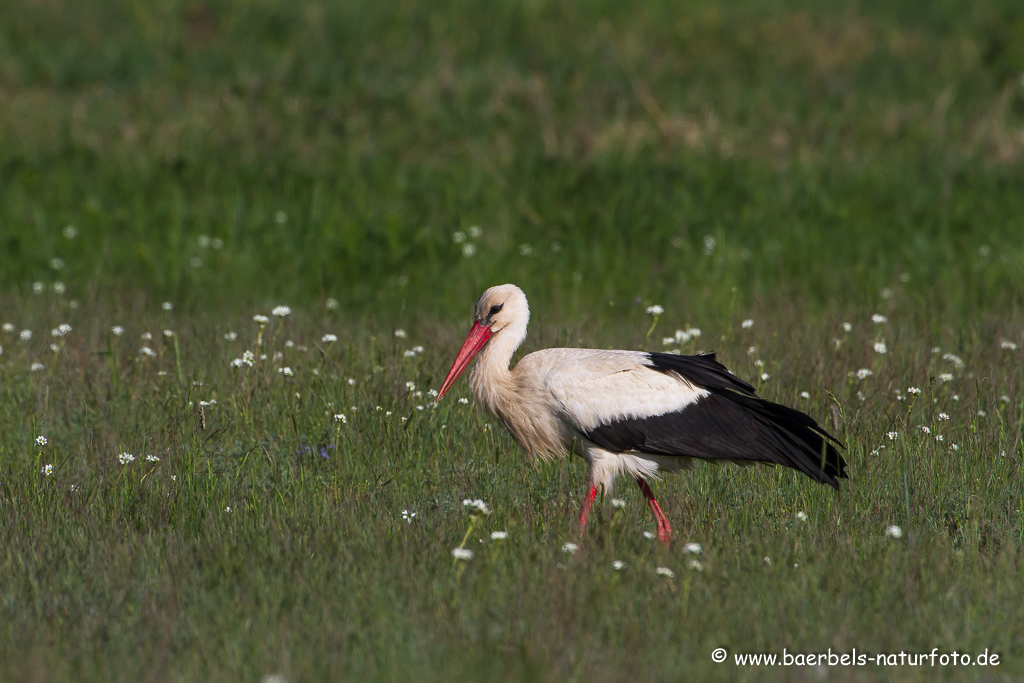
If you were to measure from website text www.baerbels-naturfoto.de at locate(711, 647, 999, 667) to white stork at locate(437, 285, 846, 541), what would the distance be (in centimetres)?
121

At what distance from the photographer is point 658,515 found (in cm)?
467

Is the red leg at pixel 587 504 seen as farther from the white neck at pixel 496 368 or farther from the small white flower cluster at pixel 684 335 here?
the small white flower cluster at pixel 684 335

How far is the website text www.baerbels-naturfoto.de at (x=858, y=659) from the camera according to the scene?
3344mm

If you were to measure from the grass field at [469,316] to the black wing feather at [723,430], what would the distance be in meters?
0.22

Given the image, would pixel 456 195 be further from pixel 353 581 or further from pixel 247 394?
pixel 353 581

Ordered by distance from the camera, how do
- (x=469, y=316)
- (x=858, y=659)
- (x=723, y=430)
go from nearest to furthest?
1. (x=858, y=659)
2. (x=723, y=430)
3. (x=469, y=316)

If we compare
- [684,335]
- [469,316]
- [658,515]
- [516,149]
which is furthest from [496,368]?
[516,149]

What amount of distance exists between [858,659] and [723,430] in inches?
60.1

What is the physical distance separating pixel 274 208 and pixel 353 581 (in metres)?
6.57

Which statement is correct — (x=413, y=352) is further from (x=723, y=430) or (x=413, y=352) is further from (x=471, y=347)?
(x=723, y=430)

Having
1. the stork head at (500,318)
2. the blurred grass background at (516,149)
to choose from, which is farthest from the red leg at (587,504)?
the blurred grass background at (516,149)

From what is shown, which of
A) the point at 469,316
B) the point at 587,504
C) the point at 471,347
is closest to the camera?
the point at 587,504

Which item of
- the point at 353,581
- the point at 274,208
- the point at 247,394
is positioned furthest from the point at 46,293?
the point at 353,581

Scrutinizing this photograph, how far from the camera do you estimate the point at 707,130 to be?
11.9m
